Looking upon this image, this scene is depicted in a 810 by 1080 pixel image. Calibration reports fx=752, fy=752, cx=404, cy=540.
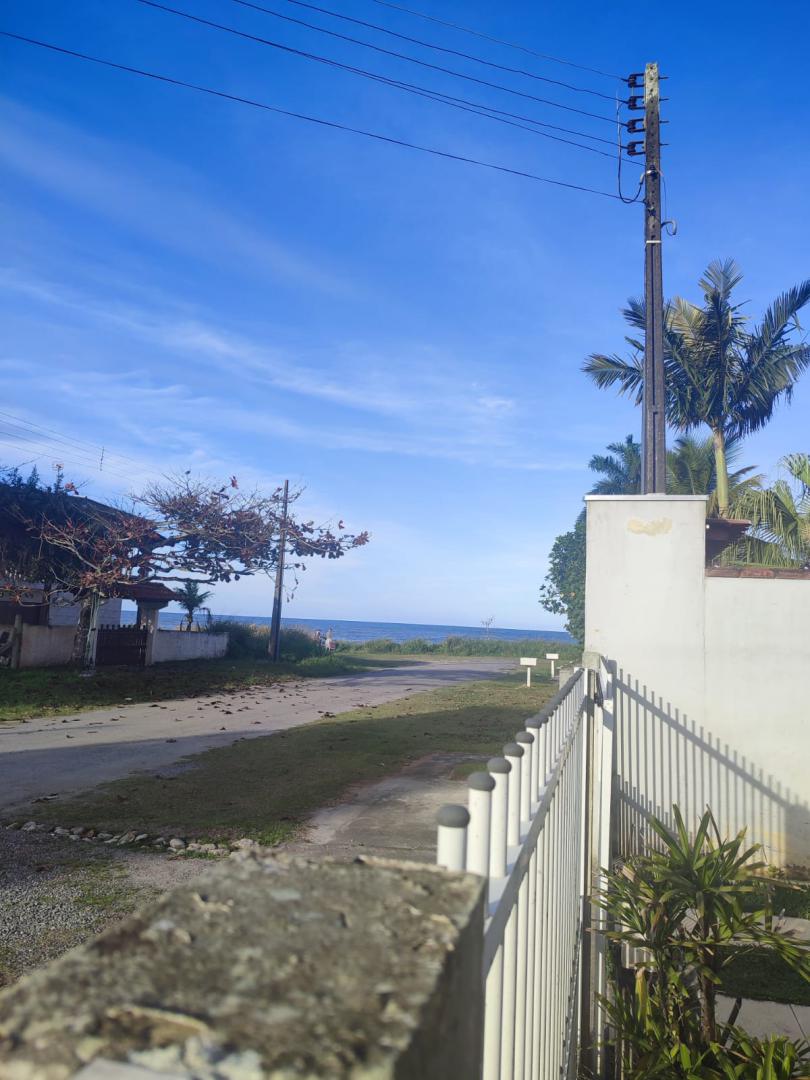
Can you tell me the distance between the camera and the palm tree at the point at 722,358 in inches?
893

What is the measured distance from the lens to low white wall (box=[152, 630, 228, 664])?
75.4ft

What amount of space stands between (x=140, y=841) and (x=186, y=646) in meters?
19.2

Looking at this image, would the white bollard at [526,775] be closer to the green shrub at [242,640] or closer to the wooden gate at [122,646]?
the wooden gate at [122,646]

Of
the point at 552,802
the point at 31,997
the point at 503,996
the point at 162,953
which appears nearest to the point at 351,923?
the point at 162,953

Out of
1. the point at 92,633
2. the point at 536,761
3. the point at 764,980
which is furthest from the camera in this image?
the point at 92,633

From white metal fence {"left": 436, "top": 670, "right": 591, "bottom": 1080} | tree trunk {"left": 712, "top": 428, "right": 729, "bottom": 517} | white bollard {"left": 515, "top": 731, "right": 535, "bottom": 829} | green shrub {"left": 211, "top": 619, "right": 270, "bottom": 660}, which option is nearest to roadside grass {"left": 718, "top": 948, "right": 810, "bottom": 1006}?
white metal fence {"left": 436, "top": 670, "right": 591, "bottom": 1080}

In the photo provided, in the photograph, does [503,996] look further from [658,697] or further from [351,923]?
[658,697]

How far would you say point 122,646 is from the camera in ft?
70.3

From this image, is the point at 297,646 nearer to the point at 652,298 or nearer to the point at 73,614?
the point at 73,614

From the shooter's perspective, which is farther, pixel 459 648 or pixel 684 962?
pixel 459 648

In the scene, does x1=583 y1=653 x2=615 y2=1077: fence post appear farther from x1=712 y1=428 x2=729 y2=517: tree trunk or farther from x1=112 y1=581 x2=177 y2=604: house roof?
x1=112 y1=581 x2=177 y2=604: house roof

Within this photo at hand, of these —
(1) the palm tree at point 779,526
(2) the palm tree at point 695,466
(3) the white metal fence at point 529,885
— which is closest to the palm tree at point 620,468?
(2) the palm tree at point 695,466

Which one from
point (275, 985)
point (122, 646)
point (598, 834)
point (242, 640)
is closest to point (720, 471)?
point (242, 640)

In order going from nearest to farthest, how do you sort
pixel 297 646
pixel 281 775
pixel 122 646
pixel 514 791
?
pixel 514 791
pixel 281 775
pixel 122 646
pixel 297 646
